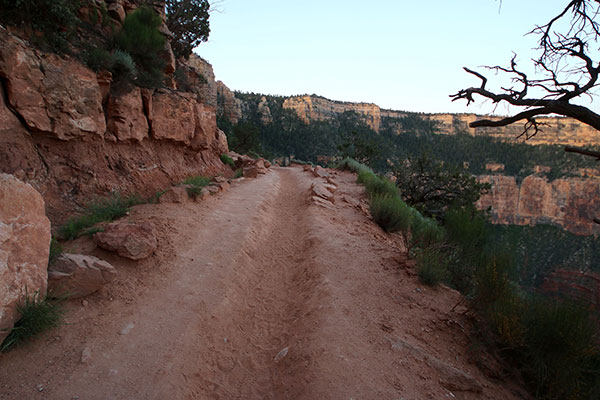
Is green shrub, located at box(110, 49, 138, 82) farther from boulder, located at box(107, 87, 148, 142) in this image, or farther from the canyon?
the canyon

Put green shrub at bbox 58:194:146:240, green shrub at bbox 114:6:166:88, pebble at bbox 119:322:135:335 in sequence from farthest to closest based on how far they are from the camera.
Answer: green shrub at bbox 114:6:166:88, green shrub at bbox 58:194:146:240, pebble at bbox 119:322:135:335

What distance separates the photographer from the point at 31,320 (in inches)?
92.8

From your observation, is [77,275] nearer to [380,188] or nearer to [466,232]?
[466,232]

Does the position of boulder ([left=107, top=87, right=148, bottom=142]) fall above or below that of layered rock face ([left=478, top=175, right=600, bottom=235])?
above

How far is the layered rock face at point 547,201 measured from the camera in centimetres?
4538

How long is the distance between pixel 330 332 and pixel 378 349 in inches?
18.1

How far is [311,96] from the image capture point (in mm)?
83875

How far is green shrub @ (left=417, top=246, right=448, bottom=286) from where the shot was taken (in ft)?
12.7

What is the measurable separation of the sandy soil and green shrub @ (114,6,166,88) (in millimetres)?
4929

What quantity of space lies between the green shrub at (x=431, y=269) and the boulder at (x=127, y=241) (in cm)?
364

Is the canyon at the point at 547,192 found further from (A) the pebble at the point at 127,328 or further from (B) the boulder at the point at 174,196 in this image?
(A) the pebble at the point at 127,328

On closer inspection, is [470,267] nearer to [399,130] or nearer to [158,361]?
[158,361]

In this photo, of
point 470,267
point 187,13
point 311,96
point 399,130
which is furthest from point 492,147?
point 470,267

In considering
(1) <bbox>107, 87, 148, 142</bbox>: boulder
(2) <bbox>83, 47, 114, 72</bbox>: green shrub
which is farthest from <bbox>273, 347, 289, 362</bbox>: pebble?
(2) <bbox>83, 47, 114, 72</bbox>: green shrub
